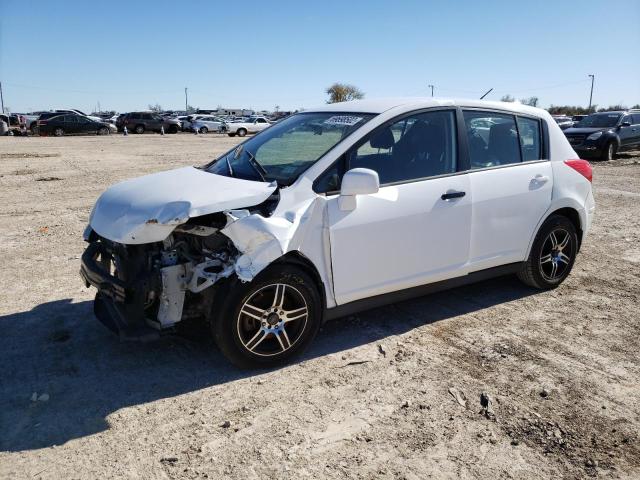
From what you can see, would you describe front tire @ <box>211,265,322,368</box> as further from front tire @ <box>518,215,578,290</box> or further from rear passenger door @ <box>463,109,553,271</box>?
front tire @ <box>518,215,578,290</box>

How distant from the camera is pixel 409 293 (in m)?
4.29

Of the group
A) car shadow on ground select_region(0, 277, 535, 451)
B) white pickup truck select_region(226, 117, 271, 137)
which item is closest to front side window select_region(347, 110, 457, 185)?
car shadow on ground select_region(0, 277, 535, 451)

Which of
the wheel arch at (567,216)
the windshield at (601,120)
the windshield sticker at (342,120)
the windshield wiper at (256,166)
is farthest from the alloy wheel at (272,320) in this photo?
the windshield at (601,120)

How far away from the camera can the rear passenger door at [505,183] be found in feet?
14.8

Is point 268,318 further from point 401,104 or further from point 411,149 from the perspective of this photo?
point 401,104

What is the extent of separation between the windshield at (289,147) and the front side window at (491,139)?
101 centimetres

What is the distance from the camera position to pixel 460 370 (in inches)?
149

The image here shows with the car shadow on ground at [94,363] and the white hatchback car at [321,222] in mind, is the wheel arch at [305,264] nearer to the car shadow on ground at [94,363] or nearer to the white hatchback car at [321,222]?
the white hatchback car at [321,222]

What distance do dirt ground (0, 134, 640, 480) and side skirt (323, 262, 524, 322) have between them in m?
0.31

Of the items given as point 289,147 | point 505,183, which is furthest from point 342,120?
point 505,183

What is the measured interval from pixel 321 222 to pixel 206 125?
1729 inches

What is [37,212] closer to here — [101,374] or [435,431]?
[101,374]

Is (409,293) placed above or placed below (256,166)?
below

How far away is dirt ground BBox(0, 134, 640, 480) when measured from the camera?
283 centimetres
